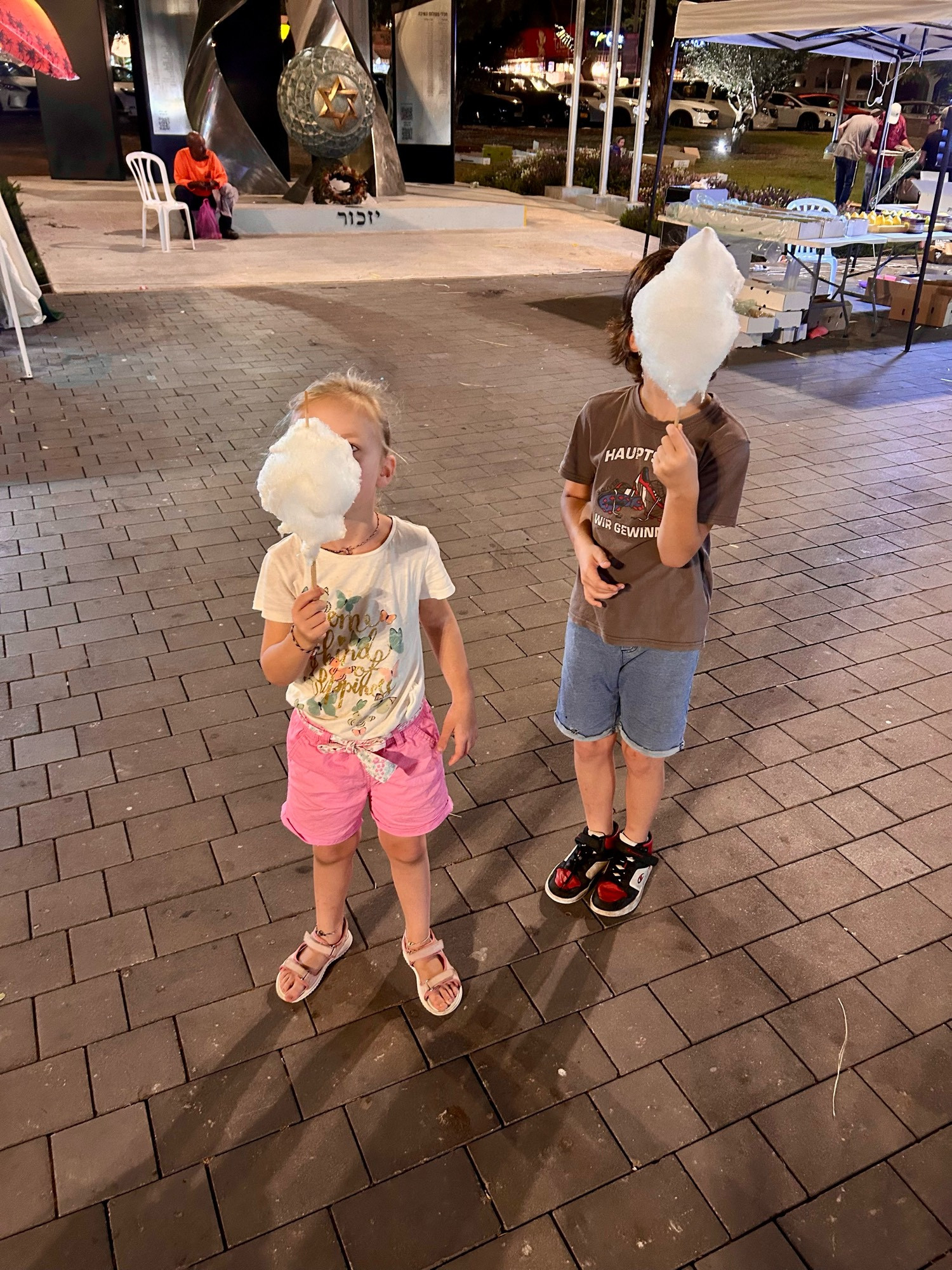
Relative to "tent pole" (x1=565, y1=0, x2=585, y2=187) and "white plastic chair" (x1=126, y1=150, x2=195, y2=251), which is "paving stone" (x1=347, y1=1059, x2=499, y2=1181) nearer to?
"white plastic chair" (x1=126, y1=150, x2=195, y2=251)

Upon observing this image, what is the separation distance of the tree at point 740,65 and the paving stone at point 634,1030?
3058cm

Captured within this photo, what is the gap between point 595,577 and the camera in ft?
8.22

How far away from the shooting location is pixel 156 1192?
219cm

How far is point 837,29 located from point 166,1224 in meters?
10.1

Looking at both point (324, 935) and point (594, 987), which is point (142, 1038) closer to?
point (324, 935)

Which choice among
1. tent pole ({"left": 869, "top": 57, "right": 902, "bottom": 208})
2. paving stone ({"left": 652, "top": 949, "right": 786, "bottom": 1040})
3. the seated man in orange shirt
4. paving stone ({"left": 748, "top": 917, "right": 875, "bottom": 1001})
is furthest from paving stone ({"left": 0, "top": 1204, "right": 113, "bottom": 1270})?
tent pole ({"left": 869, "top": 57, "right": 902, "bottom": 208})

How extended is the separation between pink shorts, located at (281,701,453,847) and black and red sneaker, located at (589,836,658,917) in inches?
31.4

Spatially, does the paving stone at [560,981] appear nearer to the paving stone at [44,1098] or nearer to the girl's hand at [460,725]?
the girl's hand at [460,725]

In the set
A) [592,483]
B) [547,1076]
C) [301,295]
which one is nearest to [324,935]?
[547,1076]

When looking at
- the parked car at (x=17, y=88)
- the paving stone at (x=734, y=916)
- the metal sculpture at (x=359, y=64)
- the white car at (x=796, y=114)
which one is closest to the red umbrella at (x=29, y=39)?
the paving stone at (x=734, y=916)

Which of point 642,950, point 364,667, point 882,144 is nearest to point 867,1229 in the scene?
point 642,950

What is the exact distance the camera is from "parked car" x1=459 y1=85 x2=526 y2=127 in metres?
34.1

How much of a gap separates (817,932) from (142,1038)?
1.97 meters

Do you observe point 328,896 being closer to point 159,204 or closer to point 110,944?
point 110,944
